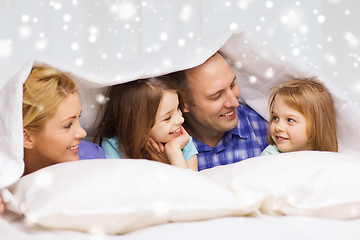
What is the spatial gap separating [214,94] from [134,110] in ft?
0.91

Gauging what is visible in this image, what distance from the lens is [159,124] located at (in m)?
1.41

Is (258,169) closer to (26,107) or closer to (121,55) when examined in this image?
(26,107)

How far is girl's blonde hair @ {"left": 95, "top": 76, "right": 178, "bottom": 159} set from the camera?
140 centimetres

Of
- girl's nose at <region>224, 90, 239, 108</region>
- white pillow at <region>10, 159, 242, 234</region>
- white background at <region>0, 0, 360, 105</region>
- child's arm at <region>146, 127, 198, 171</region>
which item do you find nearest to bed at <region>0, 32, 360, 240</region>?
white pillow at <region>10, 159, 242, 234</region>

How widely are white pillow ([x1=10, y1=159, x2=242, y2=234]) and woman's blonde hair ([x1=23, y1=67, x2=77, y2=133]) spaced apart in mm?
225

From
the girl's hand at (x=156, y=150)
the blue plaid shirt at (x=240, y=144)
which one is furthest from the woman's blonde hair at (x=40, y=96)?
the blue plaid shirt at (x=240, y=144)

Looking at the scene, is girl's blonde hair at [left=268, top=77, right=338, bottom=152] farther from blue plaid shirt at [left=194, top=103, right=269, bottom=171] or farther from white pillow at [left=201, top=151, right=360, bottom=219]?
white pillow at [left=201, top=151, right=360, bottom=219]

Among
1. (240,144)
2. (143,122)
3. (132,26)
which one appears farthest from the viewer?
(132,26)

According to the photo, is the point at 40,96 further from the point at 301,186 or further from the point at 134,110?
the point at 301,186

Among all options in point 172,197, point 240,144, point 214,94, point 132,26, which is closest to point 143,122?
point 214,94

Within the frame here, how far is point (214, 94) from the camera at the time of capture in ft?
5.01

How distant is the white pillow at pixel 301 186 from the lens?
3.21 ft

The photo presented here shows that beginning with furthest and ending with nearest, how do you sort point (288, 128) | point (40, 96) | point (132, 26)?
1. point (132, 26)
2. point (288, 128)
3. point (40, 96)

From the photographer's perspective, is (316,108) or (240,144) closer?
(316,108)
